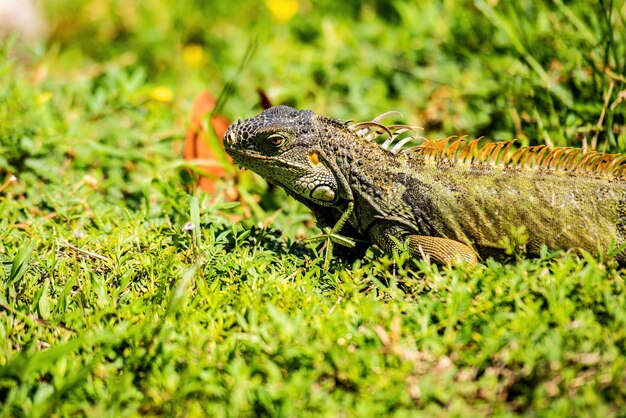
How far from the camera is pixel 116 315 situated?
10.5ft

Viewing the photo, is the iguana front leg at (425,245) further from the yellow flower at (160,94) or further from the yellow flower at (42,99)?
the yellow flower at (42,99)

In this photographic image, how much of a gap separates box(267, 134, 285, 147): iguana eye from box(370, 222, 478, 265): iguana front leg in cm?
72

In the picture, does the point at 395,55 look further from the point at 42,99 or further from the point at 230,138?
the point at 42,99

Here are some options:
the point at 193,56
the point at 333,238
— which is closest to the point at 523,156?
the point at 333,238

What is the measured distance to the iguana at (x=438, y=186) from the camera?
3516 millimetres

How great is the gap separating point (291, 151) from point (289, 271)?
69 centimetres

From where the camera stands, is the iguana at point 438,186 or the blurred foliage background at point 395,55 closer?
the iguana at point 438,186

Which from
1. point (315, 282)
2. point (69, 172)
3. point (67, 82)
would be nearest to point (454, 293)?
point (315, 282)

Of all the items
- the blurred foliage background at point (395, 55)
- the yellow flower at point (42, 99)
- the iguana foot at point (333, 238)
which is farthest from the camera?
the yellow flower at point (42, 99)

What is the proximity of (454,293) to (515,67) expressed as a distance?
3.28m

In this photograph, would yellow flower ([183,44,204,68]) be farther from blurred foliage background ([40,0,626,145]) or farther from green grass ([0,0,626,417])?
green grass ([0,0,626,417])

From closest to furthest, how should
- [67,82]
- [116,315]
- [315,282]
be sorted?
[116,315], [315,282], [67,82]

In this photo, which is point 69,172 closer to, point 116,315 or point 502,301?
point 116,315

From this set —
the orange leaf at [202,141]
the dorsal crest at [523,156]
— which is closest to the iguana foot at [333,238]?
the dorsal crest at [523,156]
